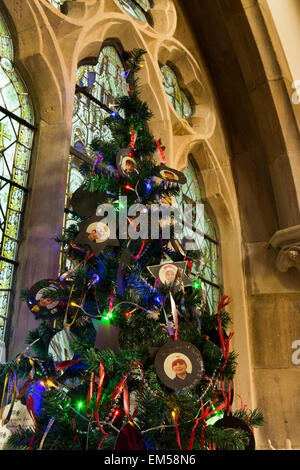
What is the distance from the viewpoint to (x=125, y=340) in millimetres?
Result: 1809

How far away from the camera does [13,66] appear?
327cm

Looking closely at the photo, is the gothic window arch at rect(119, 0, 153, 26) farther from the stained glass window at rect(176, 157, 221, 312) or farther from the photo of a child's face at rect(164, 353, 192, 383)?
the photo of a child's face at rect(164, 353, 192, 383)

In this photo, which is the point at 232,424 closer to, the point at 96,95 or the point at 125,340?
the point at 125,340

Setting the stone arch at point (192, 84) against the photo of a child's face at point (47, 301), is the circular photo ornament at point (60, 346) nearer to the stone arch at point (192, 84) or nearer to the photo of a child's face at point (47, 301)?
the photo of a child's face at point (47, 301)

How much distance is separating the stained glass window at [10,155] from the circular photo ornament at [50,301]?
2.35 ft

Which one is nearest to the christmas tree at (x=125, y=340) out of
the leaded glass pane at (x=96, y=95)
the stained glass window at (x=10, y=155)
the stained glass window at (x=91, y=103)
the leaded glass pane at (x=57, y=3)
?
the stained glass window at (x=10, y=155)

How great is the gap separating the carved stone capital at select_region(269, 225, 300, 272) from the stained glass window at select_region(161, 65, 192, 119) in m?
1.45

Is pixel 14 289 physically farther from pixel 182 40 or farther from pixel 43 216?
pixel 182 40

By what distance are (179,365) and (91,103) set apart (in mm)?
2626

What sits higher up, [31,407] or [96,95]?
[96,95]

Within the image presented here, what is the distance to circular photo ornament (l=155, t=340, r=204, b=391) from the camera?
166cm

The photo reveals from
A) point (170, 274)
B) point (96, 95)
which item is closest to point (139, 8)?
point (96, 95)

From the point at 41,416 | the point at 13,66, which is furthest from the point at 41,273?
the point at 13,66

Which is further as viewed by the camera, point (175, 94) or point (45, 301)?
point (175, 94)
